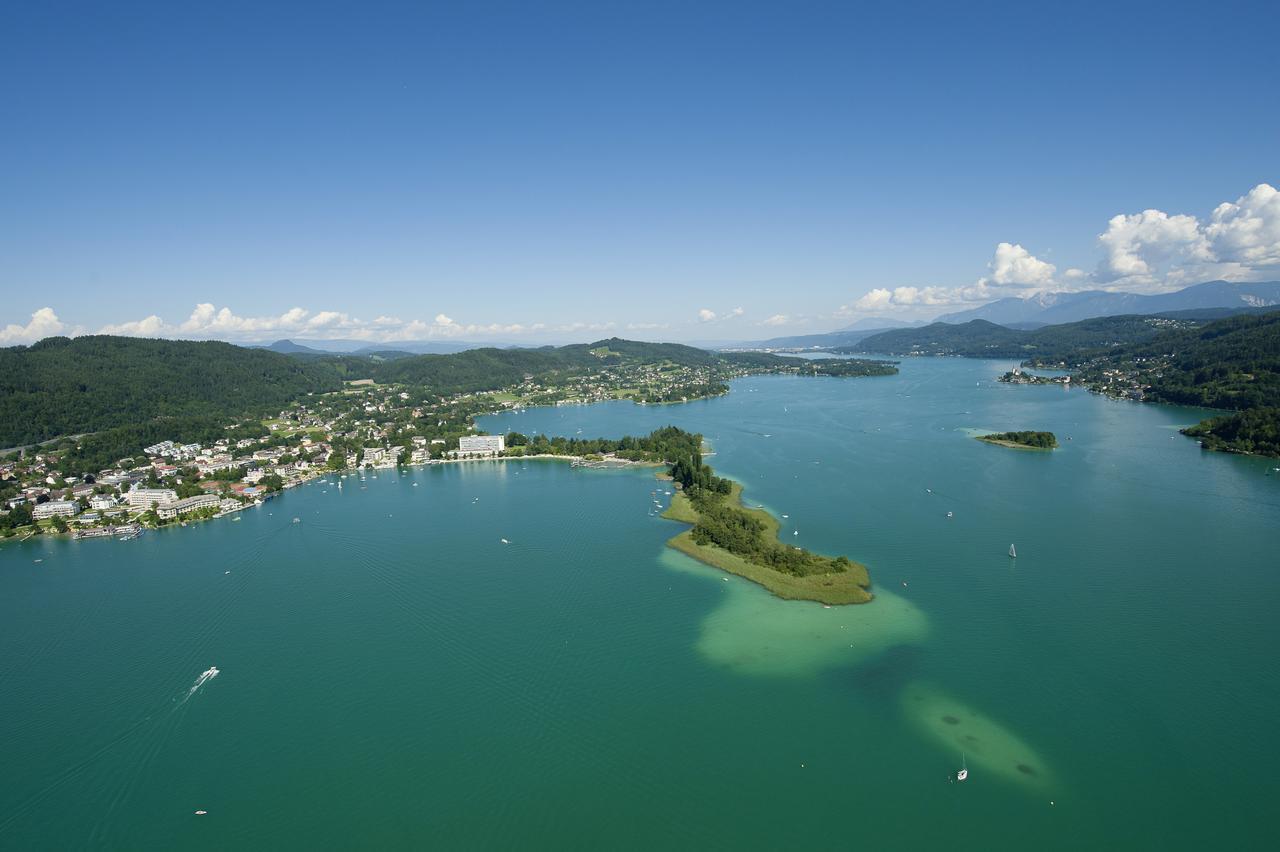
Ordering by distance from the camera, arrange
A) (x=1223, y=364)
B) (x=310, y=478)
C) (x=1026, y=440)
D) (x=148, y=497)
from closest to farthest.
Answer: (x=148, y=497) → (x=310, y=478) → (x=1026, y=440) → (x=1223, y=364)

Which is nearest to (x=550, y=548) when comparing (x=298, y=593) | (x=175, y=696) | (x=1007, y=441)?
(x=298, y=593)

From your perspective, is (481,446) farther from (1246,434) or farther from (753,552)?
(1246,434)

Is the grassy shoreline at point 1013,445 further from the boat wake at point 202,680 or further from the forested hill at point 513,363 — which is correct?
the forested hill at point 513,363

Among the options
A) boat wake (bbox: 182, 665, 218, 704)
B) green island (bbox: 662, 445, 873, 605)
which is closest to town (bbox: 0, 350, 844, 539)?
boat wake (bbox: 182, 665, 218, 704)

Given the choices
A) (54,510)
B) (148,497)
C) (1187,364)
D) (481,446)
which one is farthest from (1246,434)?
(54,510)

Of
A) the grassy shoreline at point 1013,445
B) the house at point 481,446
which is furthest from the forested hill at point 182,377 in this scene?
the grassy shoreline at point 1013,445

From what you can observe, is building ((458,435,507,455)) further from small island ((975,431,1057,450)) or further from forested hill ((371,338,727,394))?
forested hill ((371,338,727,394))
